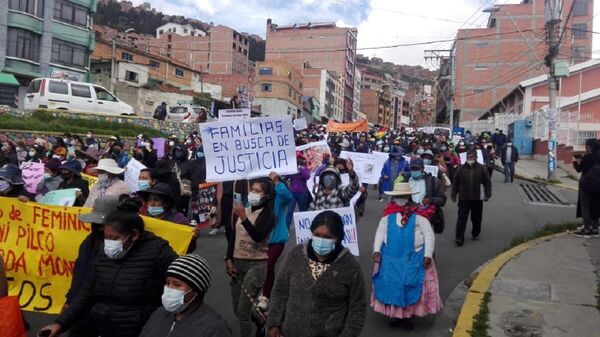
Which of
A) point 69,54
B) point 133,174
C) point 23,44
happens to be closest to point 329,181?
point 133,174

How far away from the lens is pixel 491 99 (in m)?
67.8

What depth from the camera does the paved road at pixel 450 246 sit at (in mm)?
6109

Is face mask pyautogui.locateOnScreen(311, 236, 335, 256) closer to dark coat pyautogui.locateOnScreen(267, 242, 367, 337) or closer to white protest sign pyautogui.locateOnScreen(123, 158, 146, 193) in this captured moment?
dark coat pyautogui.locateOnScreen(267, 242, 367, 337)

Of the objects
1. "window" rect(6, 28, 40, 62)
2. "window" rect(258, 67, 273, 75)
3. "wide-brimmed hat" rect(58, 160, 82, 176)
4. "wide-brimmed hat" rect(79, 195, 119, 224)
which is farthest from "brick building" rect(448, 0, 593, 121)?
"wide-brimmed hat" rect(79, 195, 119, 224)

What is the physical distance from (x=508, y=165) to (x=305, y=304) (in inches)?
748

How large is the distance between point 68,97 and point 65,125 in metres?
2.99

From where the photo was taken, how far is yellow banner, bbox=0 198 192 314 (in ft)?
17.8

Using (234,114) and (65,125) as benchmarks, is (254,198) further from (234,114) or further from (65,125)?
(65,125)

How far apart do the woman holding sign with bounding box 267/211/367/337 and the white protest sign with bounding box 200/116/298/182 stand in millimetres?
2639

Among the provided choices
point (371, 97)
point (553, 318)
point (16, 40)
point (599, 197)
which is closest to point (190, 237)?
point (553, 318)

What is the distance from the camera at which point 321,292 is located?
3.52m

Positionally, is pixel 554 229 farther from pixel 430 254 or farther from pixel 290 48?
pixel 290 48

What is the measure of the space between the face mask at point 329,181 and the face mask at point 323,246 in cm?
378

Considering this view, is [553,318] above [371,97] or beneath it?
beneath
